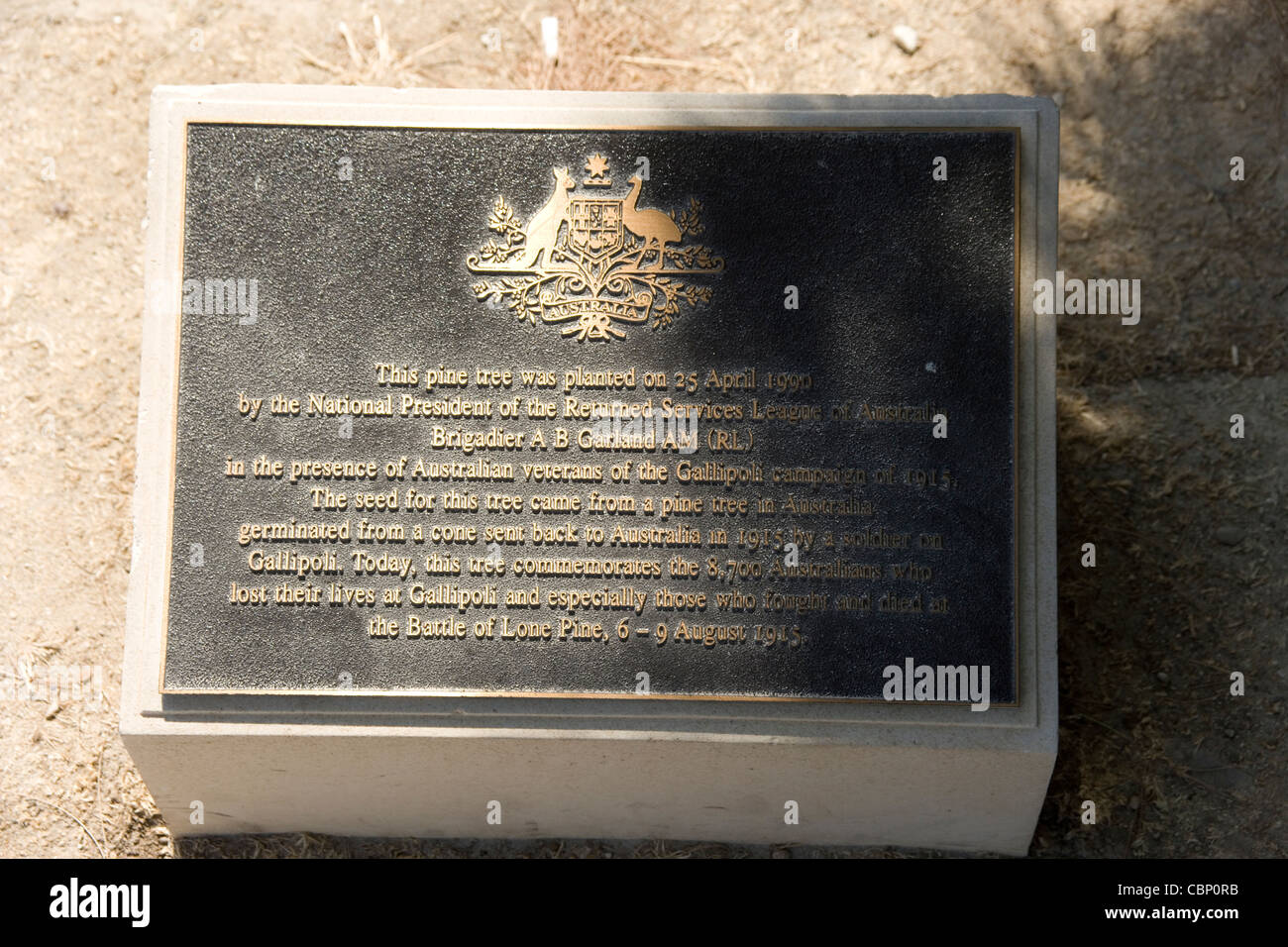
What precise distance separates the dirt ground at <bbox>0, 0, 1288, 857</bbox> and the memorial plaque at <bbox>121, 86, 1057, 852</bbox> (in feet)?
2.56

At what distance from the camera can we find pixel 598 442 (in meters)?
4.31

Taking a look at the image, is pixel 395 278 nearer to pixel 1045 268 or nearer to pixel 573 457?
pixel 573 457

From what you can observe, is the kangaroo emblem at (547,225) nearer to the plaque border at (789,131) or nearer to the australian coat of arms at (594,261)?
the australian coat of arms at (594,261)

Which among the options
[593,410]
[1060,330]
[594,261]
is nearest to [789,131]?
[594,261]

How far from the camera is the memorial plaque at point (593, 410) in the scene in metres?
4.22

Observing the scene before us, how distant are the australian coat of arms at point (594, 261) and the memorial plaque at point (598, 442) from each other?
1cm

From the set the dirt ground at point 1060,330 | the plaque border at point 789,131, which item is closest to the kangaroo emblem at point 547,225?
the plaque border at point 789,131

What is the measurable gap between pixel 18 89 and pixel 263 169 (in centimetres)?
224

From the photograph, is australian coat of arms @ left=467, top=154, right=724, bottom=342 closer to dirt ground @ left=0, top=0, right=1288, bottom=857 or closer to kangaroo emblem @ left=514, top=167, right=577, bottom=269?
kangaroo emblem @ left=514, top=167, right=577, bottom=269

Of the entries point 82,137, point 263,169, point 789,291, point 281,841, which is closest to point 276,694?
point 281,841

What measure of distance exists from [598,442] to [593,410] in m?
0.12

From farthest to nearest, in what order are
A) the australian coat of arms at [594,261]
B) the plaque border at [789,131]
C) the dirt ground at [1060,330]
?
the dirt ground at [1060,330], the australian coat of arms at [594,261], the plaque border at [789,131]

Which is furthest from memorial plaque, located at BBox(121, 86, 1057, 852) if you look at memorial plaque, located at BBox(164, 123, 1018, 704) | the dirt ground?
the dirt ground

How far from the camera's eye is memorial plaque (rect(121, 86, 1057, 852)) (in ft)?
13.8
